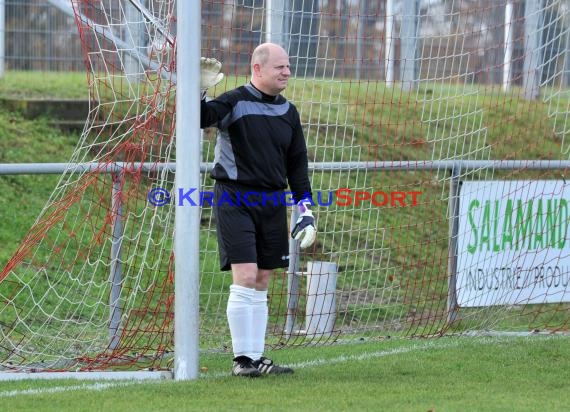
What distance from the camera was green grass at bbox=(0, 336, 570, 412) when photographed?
6.06m

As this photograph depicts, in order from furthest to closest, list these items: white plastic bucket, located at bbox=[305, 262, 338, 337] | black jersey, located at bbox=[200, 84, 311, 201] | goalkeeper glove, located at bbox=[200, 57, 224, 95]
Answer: white plastic bucket, located at bbox=[305, 262, 338, 337]
black jersey, located at bbox=[200, 84, 311, 201]
goalkeeper glove, located at bbox=[200, 57, 224, 95]

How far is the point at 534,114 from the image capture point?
10594mm

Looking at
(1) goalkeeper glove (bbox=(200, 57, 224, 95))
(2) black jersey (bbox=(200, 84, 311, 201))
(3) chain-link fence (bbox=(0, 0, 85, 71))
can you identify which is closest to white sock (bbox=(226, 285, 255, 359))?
(2) black jersey (bbox=(200, 84, 311, 201))

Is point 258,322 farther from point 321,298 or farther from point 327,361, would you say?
point 321,298

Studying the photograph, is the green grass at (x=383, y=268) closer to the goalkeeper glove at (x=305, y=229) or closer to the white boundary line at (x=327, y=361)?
the white boundary line at (x=327, y=361)

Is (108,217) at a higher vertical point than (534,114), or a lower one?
lower

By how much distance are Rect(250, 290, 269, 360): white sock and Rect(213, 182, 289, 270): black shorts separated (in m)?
0.19

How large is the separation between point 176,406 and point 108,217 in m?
2.34

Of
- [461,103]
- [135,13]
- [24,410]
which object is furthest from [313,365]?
[461,103]

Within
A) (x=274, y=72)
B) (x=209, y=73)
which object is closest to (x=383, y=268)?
(x=274, y=72)

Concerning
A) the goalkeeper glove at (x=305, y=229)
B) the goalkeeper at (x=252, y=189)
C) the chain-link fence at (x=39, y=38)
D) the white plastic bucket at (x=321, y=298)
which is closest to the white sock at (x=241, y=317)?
the goalkeeper at (x=252, y=189)

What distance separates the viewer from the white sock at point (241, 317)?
6.96 metres

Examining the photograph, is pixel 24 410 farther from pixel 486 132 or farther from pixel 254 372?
pixel 486 132

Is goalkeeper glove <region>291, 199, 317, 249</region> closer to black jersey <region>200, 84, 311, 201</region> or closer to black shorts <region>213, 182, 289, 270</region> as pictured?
black shorts <region>213, 182, 289, 270</region>
